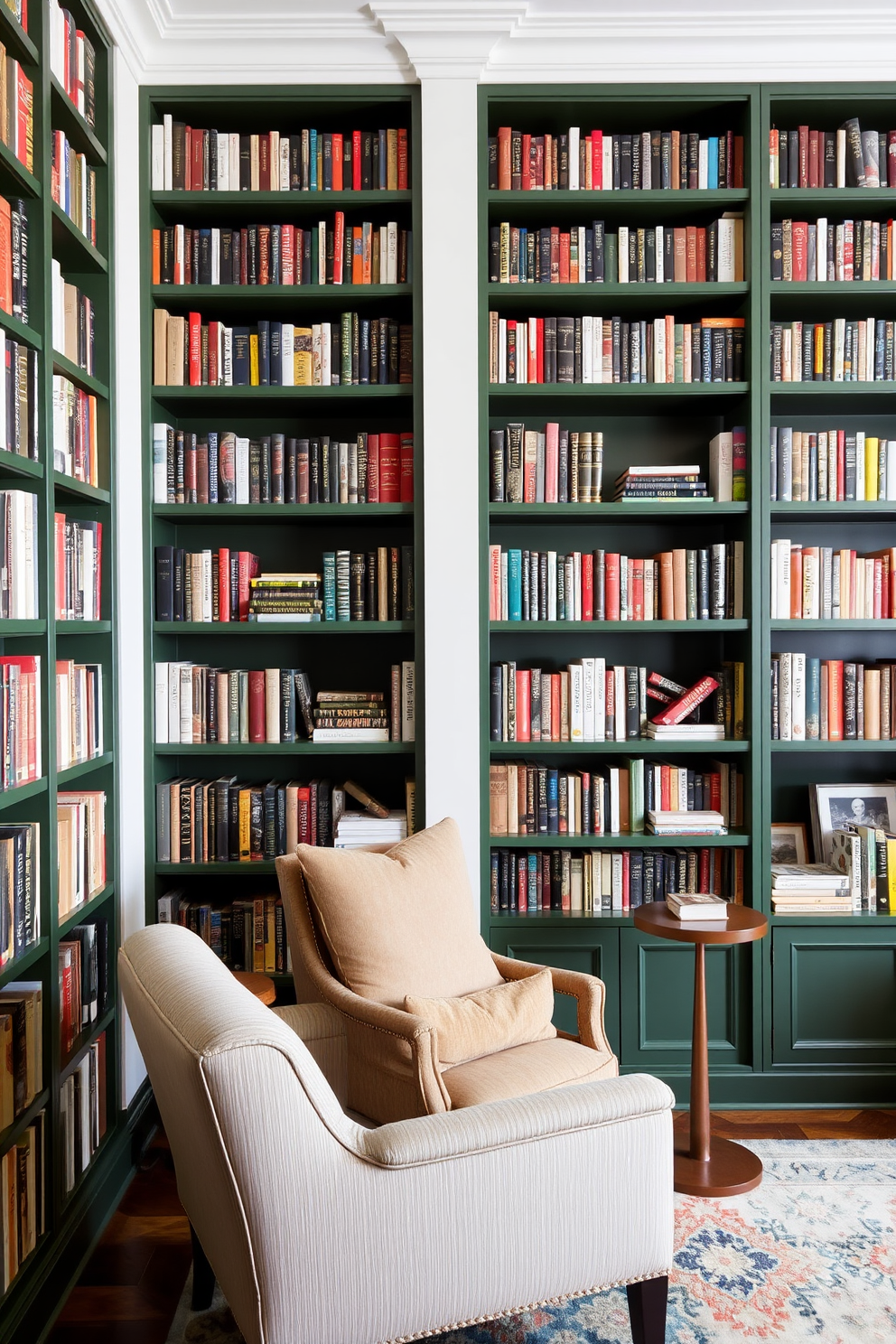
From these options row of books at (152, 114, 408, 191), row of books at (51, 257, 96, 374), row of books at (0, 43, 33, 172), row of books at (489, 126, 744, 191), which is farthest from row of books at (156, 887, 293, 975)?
row of books at (489, 126, 744, 191)

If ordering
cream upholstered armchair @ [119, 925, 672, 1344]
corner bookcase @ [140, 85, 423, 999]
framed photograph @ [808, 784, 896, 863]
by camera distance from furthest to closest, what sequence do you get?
framed photograph @ [808, 784, 896, 863], corner bookcase @ [140, 85, 423, 999], cream upholstered armchair @ [119, 925, 672, 1344]

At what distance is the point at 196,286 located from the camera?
2.80 metres

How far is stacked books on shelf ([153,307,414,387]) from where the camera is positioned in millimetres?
2840

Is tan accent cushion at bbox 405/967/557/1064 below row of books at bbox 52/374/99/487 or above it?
below

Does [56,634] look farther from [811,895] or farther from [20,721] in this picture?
[811,895]

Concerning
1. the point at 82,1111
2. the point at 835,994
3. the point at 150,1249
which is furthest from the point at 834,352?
the point at 150,1249

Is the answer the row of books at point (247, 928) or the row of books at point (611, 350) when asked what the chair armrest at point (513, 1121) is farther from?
the row of books at point (611, 350)

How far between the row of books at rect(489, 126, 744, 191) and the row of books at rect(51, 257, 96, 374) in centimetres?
127

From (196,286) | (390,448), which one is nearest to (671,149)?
(390,448)

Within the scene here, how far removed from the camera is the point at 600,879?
2934 millimetres

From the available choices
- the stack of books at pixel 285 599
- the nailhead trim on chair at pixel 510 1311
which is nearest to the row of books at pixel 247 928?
the stack of books at pixel 285 599

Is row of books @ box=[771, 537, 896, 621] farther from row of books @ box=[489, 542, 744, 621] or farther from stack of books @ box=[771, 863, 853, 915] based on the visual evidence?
stack of books @ box=[771, 863, 853, 915]

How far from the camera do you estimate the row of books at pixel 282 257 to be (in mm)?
2834

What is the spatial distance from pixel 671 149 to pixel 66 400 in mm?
1931
